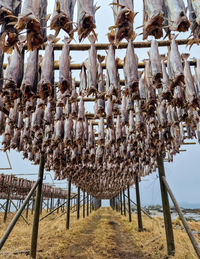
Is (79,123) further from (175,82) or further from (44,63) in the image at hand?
(175,82)

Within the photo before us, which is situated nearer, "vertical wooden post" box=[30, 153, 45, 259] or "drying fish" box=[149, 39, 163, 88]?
"drying fish" box=[149, 39, 163, 88]

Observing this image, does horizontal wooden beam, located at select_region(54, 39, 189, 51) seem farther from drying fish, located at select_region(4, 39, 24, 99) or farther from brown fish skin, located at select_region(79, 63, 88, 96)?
drying fish, located at select_region(4, 39, 24, 99)

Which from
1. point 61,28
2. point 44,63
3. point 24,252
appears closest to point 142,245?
point 24,252

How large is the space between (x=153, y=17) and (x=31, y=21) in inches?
39.3

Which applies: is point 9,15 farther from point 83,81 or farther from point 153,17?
point 83,81

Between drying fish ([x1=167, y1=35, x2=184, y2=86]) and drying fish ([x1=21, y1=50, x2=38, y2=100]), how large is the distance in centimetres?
182

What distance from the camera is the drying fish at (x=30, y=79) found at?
8.75ft

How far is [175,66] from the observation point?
111 inches

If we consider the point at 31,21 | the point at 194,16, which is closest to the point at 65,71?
the point at 31,21

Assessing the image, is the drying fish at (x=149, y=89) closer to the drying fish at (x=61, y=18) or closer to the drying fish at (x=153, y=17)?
the drying fish at (x=153, y=17)

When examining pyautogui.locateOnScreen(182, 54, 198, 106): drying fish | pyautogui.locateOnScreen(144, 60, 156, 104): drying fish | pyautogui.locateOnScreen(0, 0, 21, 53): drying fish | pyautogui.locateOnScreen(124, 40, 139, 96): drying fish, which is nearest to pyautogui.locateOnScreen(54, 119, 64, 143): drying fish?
pyautogui.locateOnScreen(144, 60, 156, 104): drying fish

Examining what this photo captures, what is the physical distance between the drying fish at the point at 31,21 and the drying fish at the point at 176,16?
1.11 m

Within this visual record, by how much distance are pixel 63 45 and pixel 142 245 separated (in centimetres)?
783

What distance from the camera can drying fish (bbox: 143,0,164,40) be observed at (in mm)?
1774
